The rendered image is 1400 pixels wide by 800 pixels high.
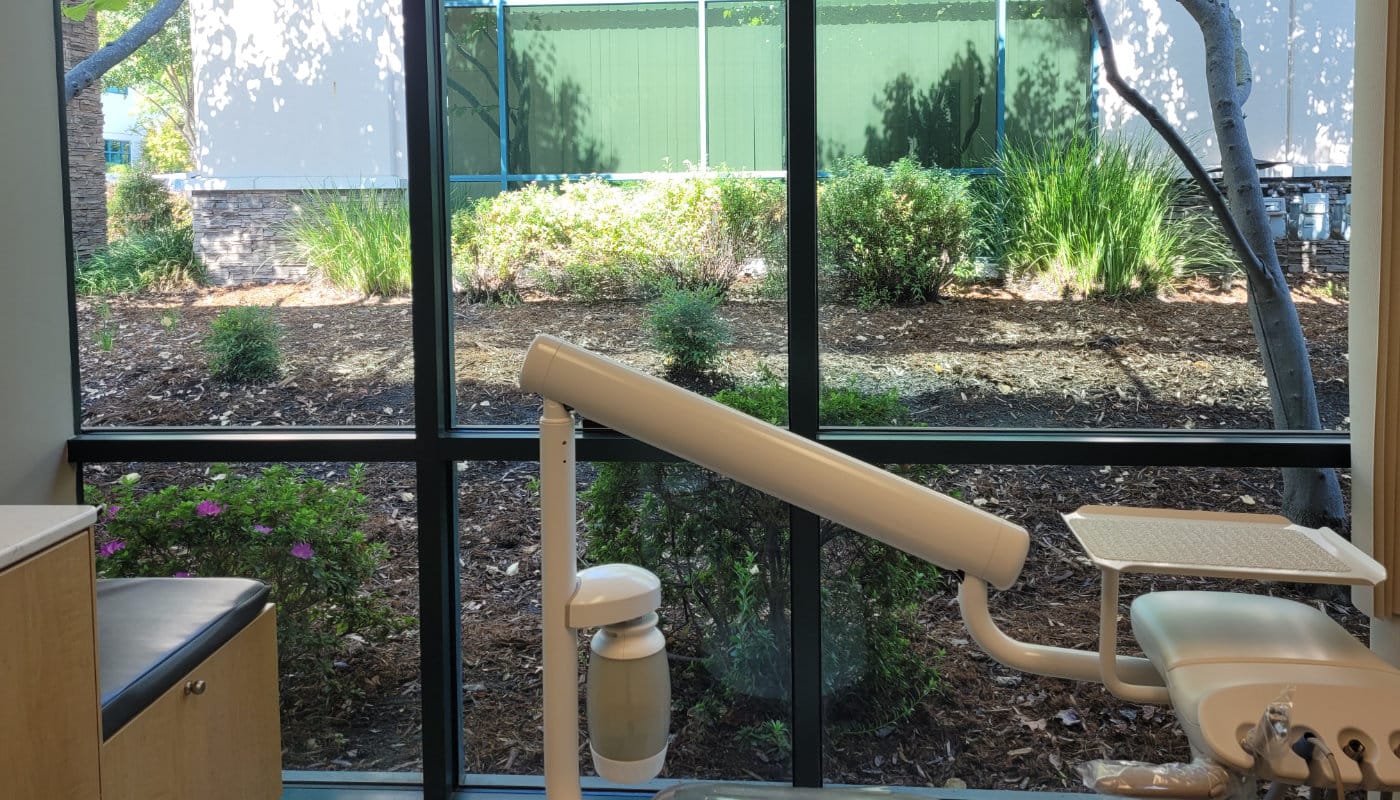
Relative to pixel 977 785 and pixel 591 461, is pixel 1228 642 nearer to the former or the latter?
pixel 977 785

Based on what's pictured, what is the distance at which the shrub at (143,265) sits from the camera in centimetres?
284

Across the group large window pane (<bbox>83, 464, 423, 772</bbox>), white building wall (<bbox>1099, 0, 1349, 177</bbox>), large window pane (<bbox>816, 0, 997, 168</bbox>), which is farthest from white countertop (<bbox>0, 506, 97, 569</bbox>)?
white building wall (<bbox>1099, 0, 1349, 177</bbox>)

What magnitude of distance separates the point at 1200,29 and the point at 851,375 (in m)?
1.11

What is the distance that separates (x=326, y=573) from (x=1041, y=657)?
6.72 ft

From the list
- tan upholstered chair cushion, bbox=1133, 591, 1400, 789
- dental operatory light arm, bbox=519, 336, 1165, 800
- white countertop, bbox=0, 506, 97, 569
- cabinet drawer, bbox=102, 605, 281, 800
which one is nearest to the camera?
dental operatory light arm, bbox=519, 336, 1165, 800

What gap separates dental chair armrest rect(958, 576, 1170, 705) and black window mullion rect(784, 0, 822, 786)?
3.26 feet

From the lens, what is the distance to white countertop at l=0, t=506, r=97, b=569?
57.9 inches

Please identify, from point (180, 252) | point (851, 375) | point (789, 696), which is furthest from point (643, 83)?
point (789, 696)

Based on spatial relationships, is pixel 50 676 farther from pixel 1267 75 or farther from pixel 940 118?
pixel 1267 75

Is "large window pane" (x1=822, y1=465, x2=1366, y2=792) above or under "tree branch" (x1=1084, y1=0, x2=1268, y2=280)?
under

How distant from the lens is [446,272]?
8.94 feet

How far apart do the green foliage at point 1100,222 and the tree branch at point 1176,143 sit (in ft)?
0.09

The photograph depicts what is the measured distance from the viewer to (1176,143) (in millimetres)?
2576

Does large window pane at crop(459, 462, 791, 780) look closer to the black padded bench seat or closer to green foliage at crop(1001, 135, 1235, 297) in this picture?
the black padded bench seat
